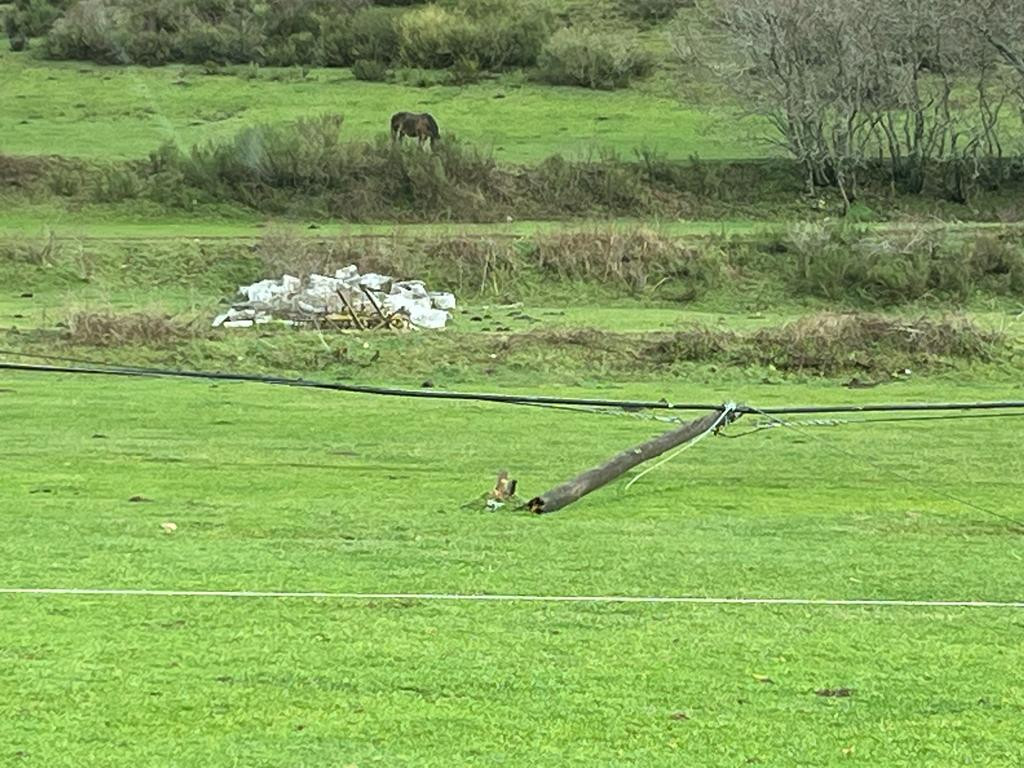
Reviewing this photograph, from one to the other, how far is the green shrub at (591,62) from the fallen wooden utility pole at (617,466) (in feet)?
110

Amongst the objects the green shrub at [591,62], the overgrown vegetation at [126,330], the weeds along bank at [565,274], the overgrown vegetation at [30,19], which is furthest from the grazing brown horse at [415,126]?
the overgrown vegetation at [30,19]

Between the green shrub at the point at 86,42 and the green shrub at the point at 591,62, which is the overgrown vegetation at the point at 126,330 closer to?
the green shrub at the point at 591,62

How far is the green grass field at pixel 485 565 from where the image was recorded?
614 cm

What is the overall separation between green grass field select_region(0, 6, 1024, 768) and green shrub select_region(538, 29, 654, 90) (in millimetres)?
23680

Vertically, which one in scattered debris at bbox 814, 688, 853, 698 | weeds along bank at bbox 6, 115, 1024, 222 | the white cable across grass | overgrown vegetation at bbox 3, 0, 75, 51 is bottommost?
weeds along bank at bbox 6, 115, 1024, 222

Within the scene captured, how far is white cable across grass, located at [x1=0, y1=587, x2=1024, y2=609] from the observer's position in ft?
26.1

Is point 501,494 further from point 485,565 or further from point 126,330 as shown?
point 126,330

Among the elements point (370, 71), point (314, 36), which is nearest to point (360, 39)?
point (314, 36)

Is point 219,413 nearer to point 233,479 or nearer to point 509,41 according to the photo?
point 233,479

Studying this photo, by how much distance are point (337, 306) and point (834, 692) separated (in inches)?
650

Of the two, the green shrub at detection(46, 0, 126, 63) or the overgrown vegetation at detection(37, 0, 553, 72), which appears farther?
the green shrub at detection(46, 0, 126, 63)

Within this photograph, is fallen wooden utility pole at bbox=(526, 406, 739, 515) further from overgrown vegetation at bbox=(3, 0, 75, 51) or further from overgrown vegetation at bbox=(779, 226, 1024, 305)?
overgrown vegetation at bbox=(3, 0, 75, 51)

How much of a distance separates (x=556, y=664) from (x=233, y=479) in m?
5.66

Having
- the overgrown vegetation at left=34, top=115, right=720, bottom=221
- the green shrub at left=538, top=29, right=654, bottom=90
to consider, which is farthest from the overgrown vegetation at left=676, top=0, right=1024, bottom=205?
the green shrub at left=538, top=29, right=654, bottom=90
